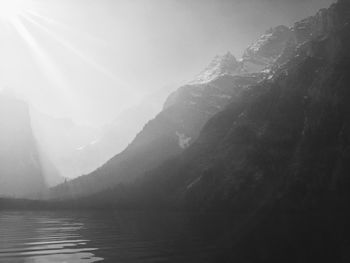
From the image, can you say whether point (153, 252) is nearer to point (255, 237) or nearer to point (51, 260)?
point (51, 260)

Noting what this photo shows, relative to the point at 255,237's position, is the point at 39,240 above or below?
above

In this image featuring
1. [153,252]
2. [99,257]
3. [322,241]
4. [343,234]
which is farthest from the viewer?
[343,234]

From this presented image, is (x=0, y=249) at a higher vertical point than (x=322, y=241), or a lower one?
higher

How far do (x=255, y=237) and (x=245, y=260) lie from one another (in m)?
21.9

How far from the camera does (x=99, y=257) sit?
48.0 metres

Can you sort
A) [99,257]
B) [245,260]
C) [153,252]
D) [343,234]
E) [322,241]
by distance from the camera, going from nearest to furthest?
[245,260] → [99,257] → [153,252] → [322,241] → [343,234]

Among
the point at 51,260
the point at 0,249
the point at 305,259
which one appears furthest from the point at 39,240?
the point at 305,259

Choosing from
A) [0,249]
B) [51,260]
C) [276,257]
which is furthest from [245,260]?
[0,249]

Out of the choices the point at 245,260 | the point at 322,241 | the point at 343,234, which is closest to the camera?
the point at 245,260

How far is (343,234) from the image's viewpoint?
65750mm

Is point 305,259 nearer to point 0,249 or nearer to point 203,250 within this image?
point 203,250

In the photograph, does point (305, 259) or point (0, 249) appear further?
point (0, 249)

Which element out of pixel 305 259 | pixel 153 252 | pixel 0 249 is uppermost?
pixel 0 249

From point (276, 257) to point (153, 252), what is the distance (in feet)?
56.9
